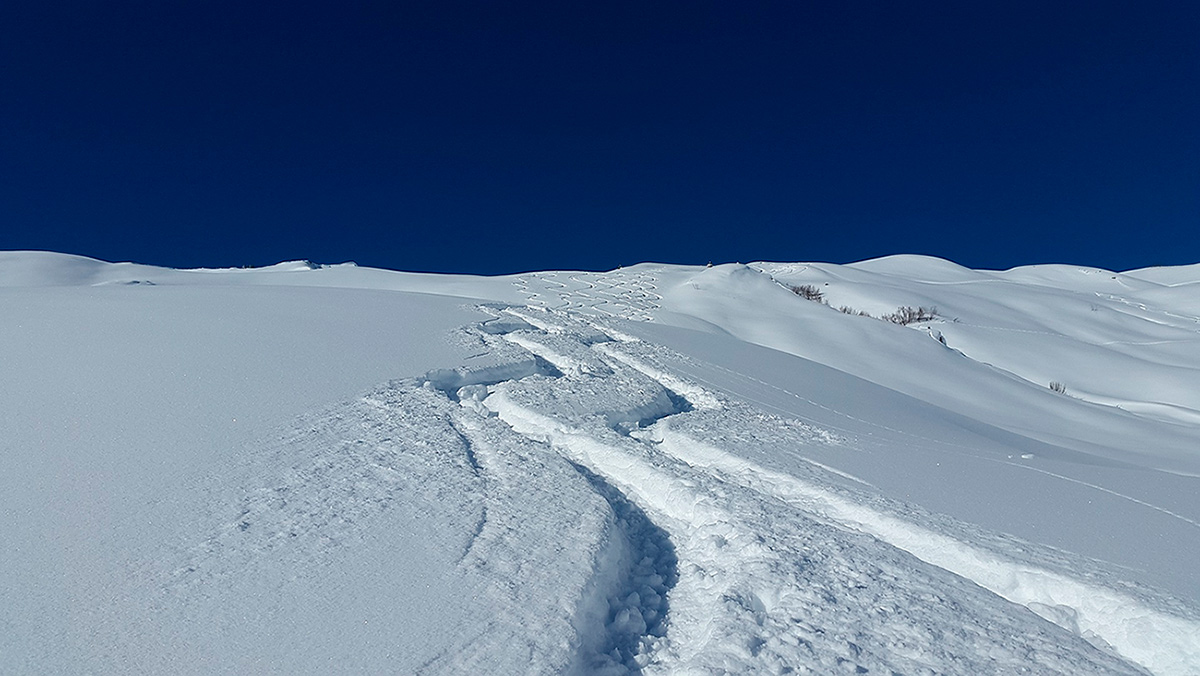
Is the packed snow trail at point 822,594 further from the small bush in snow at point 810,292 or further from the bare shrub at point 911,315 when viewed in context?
the small bush in snow at point 810,292

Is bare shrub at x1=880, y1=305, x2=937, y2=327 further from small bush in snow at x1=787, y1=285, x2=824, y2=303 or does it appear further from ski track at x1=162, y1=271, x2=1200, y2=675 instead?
ski track at x1=162, y1=271, x2=1200, y2=675

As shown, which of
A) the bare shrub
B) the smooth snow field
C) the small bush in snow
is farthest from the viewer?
the small bush in snow

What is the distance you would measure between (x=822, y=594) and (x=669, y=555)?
690 millimetres

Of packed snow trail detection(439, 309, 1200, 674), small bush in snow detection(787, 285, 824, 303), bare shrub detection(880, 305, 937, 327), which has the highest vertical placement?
small bush in snow detection(787, 285, 824, 303)

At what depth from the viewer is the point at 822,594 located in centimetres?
253

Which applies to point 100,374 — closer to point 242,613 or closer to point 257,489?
point 257,489

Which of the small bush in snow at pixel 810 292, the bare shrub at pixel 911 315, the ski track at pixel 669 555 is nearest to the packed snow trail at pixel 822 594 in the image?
the ski track at pixel 669 555

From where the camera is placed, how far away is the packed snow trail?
7.29 feet

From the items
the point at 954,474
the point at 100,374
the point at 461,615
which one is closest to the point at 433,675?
the point at 461,615

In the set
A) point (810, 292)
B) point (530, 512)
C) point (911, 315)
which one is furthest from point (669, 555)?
point (810, 292)

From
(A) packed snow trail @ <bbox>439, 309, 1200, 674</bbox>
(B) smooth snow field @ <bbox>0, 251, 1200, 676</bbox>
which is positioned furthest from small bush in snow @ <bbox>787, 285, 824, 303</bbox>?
(A) packed snow trail @ <bbox>439, 309, 1200, 674</bbox>

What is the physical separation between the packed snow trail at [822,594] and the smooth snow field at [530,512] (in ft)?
0.04

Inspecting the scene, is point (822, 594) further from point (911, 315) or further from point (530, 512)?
point (911, 315)

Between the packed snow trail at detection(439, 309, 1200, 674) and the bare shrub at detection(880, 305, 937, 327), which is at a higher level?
the bare shrub at detection(880, 305, 937, 327)
